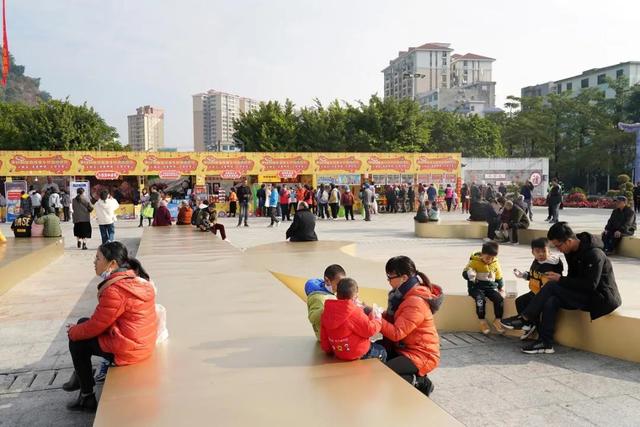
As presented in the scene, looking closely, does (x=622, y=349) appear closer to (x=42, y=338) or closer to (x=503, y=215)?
(x=42, y=338)

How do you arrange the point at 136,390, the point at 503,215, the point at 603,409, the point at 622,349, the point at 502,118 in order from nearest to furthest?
the point at 136,390, the point at 603,409, the point at 622,349, the point at 503,215, the point at 502,118

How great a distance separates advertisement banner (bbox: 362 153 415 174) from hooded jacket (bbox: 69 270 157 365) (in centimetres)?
2230

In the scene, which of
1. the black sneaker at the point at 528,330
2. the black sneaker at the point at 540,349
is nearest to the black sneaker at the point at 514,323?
the black sneaker at the point at 528,330

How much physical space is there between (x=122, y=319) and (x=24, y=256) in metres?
6.77

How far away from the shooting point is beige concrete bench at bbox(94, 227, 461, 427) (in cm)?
284

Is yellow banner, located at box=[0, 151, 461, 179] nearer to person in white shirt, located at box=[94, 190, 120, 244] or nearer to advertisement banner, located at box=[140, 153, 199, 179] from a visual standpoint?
advertisement banner, located at box=[140, 153, 199, 179]

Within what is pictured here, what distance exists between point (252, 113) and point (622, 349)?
42081 mm

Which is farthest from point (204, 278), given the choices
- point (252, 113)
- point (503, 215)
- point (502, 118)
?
point (502, 118)

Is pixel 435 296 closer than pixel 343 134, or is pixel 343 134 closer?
pixel 435 296

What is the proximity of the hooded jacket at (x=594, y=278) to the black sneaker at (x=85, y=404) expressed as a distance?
422 centimetres

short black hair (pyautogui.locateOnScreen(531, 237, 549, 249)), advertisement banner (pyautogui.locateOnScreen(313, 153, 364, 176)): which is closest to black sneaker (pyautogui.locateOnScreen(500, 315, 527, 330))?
short black hair (pyautogui.locateOnScreen(531, 237, 549, 249))

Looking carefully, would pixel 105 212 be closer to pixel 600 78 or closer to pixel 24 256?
pixel 24 256

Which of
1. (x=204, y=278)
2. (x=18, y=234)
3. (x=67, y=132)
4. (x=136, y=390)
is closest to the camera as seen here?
(x=136, y=390)

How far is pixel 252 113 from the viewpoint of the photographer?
4491cm
